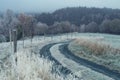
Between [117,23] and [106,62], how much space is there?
200 feet

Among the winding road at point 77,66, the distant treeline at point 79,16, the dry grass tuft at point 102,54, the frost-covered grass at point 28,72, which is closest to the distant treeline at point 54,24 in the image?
the distant treeline at point 79,16

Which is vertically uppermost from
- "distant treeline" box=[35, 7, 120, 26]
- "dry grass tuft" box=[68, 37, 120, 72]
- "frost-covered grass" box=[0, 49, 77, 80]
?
"frost-covered grass" box=[0, 49, 77, 80]

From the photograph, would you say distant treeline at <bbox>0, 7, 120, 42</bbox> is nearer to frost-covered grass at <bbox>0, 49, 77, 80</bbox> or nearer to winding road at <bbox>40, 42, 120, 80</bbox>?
winding road at <bbox>40, 42, 120, 80</bbox>

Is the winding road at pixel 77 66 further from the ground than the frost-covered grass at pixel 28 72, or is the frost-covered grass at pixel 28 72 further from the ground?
the frost-covered grass at pixel 28 72

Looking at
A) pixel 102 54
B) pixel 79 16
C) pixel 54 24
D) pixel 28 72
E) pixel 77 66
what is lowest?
pixel 54 24

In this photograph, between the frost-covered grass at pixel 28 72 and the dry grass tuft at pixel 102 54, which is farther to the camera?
the dry grass tuft at pixel 102 54

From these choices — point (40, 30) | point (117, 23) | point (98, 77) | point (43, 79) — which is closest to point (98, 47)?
point (98, 77)

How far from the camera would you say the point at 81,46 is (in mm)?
35562

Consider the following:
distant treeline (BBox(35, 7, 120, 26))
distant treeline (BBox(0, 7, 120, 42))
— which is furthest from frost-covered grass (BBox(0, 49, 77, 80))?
distant treeline (BBox(35, 7, 120, 26))

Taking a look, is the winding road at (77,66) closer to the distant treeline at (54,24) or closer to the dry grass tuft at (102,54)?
the dry grass tuft at (102,54)

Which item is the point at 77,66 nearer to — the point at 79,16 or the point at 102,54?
the point at 102,54

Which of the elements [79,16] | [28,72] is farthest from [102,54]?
[79,16]

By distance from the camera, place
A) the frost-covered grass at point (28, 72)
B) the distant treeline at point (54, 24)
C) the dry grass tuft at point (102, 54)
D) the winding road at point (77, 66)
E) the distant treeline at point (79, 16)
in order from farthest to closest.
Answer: the distant treeline at point (79, 16), the distant treeline at point (54, 24), the dry grass tuft at point (102, 54), the winding road at point (77, 66), the frost-covered grass at point (28, 72)

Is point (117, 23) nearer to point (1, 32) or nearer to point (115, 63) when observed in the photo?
point (1, 32)
